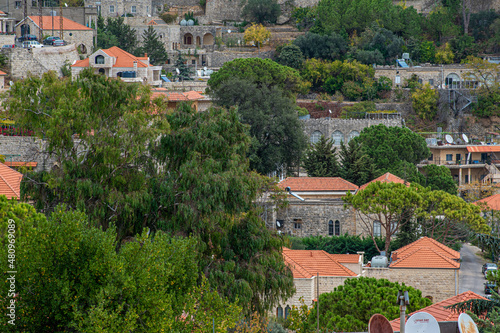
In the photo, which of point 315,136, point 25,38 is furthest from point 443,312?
point 25,38

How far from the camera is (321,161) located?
47.4 meters

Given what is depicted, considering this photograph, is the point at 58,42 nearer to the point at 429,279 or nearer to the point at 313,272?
→ the point at 313,272

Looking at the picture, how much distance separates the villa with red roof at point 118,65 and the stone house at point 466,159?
21.4 m

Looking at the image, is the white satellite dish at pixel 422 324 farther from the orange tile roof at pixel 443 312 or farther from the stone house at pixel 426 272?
the stone house at pixel 426 272

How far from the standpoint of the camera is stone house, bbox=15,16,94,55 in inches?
2434

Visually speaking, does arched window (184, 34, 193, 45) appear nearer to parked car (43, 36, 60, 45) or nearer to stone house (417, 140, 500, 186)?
parked car (43, 36, 60, 45)

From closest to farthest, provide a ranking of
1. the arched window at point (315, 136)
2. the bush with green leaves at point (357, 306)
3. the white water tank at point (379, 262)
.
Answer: the bush with green leaves at point (357, 306) < the white water tank at point (379, 262) < the arched window at point (315, 136)

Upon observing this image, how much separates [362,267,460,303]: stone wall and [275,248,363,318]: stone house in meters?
1.23

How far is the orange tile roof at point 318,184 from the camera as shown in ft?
137

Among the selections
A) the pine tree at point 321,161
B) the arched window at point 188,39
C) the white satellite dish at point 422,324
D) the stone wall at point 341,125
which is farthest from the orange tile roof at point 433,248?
the arched window at point 188,39

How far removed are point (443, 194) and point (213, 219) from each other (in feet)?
59.7

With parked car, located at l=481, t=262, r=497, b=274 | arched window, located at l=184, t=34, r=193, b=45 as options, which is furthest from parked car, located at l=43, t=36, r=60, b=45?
parked car, located at l=481, t=262, r=497, b=274

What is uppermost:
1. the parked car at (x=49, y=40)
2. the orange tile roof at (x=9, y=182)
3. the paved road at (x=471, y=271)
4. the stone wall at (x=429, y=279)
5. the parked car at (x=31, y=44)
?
the parked car at (x=49, y=40)

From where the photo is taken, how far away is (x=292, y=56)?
69.2 metres
